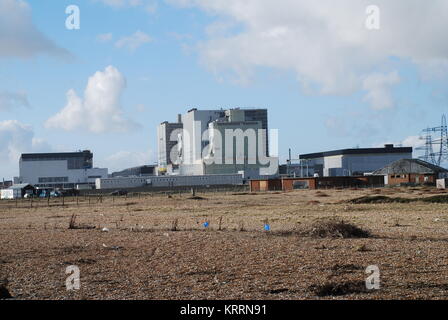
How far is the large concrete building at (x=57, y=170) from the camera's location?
506 ft

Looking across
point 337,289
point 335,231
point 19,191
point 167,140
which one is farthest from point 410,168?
point 337,289

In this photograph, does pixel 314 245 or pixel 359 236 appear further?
pixel 359 236

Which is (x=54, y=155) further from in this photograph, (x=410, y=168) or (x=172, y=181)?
(x=410, y=168)

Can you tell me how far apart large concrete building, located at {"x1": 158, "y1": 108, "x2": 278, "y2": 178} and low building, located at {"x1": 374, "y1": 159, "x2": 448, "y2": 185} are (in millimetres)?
37639

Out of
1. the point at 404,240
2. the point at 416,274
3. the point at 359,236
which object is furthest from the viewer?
the point at 359,236

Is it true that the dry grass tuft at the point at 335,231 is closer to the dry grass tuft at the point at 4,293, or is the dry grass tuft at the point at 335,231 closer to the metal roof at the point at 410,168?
the dry grass tuft at the point at 4,293

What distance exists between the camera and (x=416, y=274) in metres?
12.8

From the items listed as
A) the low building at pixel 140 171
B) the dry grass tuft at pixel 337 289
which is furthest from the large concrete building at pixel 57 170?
the dry grass tuft at pixel 337 289

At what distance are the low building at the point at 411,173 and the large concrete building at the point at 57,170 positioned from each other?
78.7 metres

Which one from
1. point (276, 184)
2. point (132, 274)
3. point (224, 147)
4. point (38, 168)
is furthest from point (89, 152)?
point (132, 274)

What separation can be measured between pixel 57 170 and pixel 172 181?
4517 centimetres

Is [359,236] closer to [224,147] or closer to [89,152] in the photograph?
[224,147]
